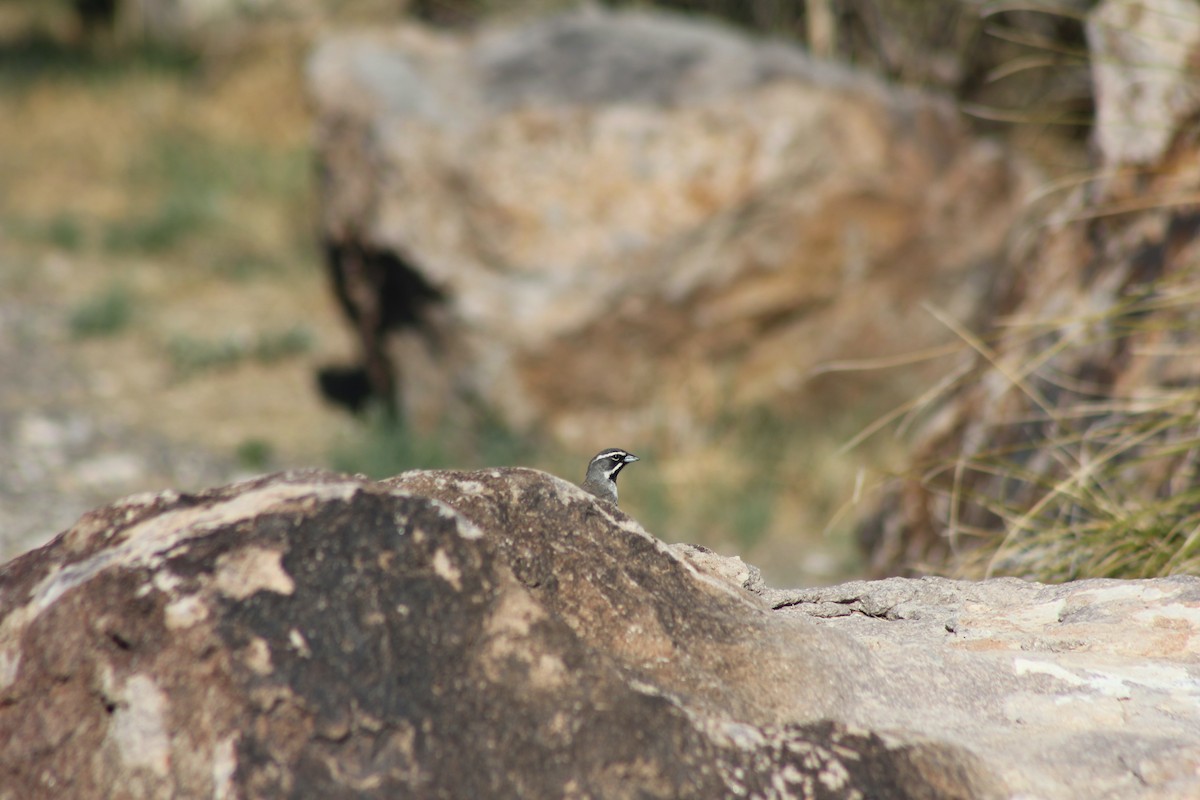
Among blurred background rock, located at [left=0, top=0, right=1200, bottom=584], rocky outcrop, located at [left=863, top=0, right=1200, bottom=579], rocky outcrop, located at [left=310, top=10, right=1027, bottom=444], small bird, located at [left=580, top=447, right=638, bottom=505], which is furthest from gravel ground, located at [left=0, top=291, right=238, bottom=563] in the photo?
rocky outcrop, located at [left=863, top=0, right=1200, bottom=579]

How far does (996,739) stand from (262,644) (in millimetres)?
970

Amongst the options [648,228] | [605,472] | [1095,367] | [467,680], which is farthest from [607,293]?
[467,680]

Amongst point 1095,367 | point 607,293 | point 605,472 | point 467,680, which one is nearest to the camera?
point 467,680

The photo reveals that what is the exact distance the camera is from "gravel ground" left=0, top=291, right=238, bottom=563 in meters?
4.70

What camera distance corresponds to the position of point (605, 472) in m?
2.94

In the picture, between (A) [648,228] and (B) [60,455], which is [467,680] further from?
(B) [60,455]

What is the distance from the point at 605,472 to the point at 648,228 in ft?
8.39

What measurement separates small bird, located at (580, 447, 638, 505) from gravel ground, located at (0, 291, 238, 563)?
242 centimetres

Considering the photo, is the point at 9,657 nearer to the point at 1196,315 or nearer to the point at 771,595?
the point at 771,595

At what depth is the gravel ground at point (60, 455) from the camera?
470 cm

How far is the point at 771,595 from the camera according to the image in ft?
6.86

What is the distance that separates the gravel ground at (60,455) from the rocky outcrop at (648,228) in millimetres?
1109

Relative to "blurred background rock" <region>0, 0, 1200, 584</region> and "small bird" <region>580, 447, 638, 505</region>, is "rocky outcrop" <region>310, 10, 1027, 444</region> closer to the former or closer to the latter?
"blurred background rock" <region>0, 0, 1200, 584</region>

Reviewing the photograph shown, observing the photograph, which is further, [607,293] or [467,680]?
[607,293]
